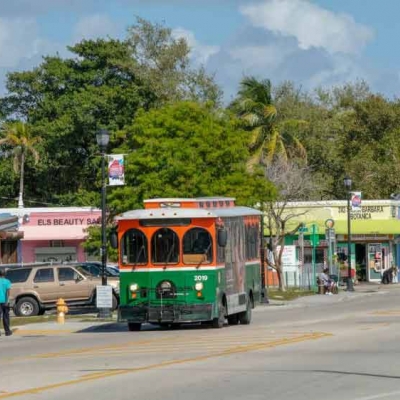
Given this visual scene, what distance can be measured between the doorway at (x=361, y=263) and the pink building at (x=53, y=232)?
16511mm

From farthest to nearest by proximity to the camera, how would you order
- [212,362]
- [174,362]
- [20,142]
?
[20,142] → [174,362] → [212,362]

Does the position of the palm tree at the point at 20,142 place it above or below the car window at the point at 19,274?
above

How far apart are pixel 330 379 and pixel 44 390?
13.1ft

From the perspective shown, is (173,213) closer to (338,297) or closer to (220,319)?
(220,319)

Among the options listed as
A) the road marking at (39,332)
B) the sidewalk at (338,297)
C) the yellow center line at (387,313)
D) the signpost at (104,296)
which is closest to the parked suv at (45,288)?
the signpost at (104,296)

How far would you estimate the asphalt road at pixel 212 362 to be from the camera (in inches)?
614

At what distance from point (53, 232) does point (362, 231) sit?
60.3 ft

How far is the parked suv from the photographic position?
137 feet

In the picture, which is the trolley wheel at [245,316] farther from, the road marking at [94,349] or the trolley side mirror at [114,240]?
the road marking at [94,349]

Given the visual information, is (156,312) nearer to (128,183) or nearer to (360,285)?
(128,183)

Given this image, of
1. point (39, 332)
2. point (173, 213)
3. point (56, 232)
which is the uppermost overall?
point (56, 232)

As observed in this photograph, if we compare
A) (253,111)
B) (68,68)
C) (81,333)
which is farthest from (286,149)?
(81,333)

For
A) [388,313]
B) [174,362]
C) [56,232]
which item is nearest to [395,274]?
[56,232]

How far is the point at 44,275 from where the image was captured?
41.9 metres
